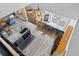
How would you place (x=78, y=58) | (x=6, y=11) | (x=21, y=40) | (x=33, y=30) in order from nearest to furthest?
1. (x=78, y=58)
2. (x=6, y=11)
3. (x=21, y=40)
4. (x=33, y=30)

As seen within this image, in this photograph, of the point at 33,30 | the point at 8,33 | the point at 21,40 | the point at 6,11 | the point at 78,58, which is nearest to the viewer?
the point at 78,58

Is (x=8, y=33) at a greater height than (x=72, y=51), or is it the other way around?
(x=72, y=51)

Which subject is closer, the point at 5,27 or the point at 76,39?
the point at 76,39

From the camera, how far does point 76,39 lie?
1.51ft

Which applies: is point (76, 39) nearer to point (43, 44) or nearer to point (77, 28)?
point (77, 28)

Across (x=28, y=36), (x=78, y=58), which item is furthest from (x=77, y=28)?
(x=28, y=36)

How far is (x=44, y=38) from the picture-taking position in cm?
253

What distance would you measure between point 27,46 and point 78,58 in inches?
84.6

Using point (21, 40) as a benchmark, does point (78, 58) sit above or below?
above

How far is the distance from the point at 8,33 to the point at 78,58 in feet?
8.02

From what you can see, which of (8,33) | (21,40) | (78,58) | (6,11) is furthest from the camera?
(8,33)

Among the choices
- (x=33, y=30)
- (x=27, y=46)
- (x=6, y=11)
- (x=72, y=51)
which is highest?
(x=6, y=11)

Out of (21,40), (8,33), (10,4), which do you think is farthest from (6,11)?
(8,33)

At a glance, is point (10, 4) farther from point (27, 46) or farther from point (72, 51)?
point (27, 46)
